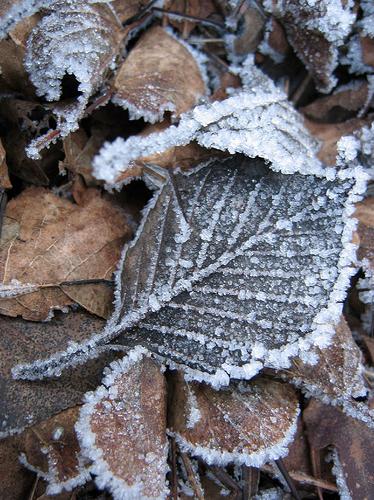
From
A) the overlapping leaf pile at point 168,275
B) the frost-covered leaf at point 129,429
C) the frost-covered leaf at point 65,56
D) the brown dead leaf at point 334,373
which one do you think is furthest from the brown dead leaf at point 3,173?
the brown dead leaf at point 334,373

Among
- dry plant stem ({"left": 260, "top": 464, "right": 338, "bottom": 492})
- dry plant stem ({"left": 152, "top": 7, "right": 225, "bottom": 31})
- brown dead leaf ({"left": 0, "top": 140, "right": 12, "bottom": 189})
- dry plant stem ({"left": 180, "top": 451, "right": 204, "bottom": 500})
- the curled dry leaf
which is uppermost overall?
dry plant stem ({"left": 152, "top": 7, "right": 225, "bottom": 31})

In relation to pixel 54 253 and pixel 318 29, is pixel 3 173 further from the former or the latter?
pixel 318 29

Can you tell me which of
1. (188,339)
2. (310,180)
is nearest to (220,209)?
(310,180)


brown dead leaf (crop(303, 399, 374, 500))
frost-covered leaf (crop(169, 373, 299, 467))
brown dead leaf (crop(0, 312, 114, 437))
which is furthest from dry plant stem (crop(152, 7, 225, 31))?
brown dead leaf (crop(303, 399, 374, 500))

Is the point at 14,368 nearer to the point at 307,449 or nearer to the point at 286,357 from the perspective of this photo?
the point at 286,357

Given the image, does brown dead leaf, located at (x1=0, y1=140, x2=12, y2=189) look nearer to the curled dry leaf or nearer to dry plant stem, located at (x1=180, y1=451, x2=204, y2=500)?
the curled dry leaf

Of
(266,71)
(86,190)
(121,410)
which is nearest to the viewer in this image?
(121,410)

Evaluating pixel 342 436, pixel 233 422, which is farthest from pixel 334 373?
pixel 233 422
